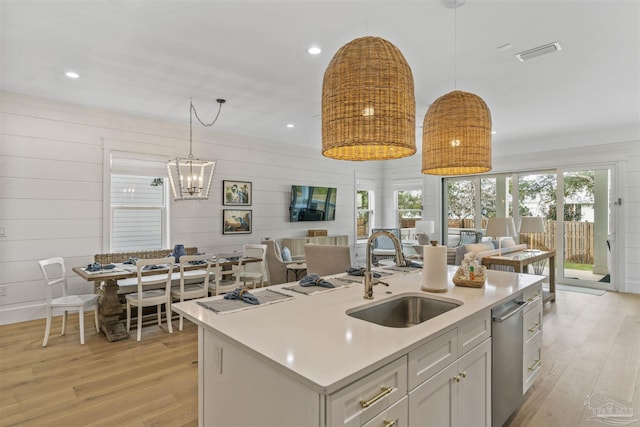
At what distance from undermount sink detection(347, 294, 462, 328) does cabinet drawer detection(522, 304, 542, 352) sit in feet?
2.31

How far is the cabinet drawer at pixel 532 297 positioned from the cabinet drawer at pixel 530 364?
28 centimetres

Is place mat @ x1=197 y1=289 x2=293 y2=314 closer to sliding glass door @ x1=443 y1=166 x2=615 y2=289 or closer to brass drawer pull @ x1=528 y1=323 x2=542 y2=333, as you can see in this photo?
brass drawer pull @ x1=528 y1=323 x2=542 y2=333

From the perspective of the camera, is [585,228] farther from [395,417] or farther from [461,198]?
[395,417]

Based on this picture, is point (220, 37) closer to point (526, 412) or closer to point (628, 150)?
point (526, 412)

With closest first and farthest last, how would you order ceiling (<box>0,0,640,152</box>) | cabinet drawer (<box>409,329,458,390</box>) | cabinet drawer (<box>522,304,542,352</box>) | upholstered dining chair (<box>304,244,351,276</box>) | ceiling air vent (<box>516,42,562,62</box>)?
cabinet drawer (<box>409,329,458,390</box>)
cabinet drawer (<box>522,304,542,352</box>)
ceiling (<box>0,0,640,152</box>)
ceiling air vent (<box>516,42,562,62</box>)
upholstered dining chair (<box>304,244,351,276</box>)

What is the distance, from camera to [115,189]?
5.03 metres

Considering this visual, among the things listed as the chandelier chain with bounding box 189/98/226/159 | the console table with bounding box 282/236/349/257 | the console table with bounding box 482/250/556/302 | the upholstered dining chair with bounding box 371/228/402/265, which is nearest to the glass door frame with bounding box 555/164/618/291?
the console table with bounding box 482/250/556/302

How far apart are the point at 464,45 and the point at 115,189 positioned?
15.9 feet

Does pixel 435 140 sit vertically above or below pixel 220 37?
below

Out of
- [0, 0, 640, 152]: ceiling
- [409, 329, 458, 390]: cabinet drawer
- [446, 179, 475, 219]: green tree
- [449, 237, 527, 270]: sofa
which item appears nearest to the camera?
[409, 329, 458, 390]: cabinet drawer

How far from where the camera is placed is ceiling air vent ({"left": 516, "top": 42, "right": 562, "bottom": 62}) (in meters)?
3.01

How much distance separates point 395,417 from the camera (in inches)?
48.5

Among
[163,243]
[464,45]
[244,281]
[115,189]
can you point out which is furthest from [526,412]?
[115,189]

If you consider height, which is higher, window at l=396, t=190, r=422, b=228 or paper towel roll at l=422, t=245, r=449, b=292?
window at l=396, t=190, r=422, b=228
